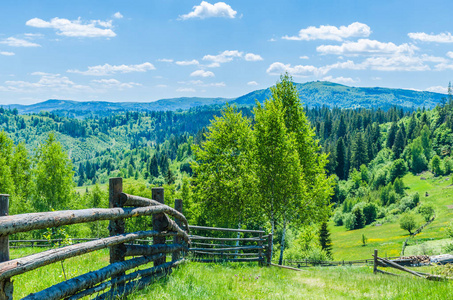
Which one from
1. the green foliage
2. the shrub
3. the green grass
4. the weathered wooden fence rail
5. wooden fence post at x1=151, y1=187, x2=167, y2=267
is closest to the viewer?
the green grass

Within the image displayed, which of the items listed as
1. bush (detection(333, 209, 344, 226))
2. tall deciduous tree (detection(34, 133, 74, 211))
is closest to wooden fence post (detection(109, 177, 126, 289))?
tall deciduous tree (detection(34, 133, 74, 211))

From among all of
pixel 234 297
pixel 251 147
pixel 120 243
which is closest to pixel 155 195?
pixel 120 243

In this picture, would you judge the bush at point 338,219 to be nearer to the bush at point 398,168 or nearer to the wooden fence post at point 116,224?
the bush at point 398,168

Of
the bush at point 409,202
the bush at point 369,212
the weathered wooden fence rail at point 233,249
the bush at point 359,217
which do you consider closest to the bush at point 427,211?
the bush at point 409,202

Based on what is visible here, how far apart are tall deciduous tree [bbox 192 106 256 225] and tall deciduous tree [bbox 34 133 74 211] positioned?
2159 cm

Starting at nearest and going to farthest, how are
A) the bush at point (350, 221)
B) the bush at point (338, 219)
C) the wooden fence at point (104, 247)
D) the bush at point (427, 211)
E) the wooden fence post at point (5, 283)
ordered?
the wooden fence post at point (5, 283)
the wooden fence at point (104, 247)
the bush at point (427, 211)
the bush at point (350, 221)
the bush at point (338, 219)

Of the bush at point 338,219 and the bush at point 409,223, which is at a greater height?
the bush at point 409,223

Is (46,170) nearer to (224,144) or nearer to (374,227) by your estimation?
(224,144)

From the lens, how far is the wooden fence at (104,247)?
4098mm

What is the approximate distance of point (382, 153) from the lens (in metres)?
161

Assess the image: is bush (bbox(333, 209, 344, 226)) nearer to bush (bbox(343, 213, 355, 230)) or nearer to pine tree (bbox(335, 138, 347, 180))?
bush (bbox(343, 213, 355, 230))

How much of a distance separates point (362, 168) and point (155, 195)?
147113 mm

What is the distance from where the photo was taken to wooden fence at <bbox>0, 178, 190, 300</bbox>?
4.10 m

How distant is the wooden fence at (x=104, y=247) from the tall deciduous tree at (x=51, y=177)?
35947 mm
